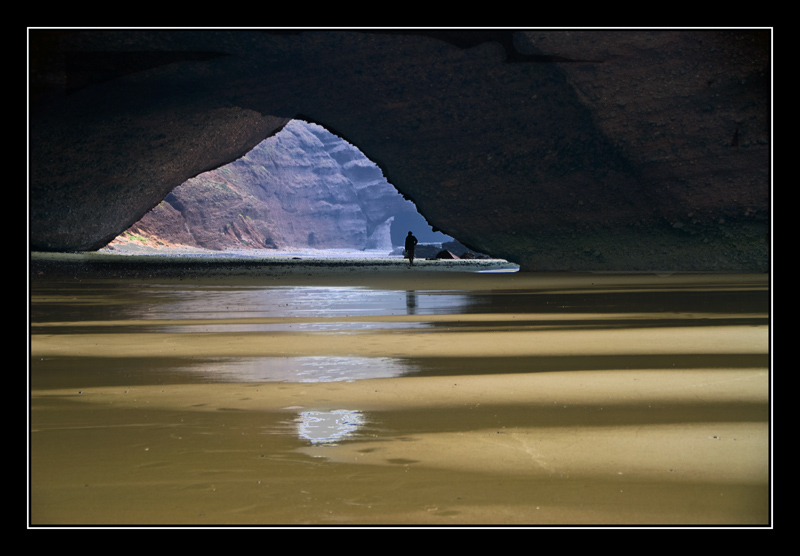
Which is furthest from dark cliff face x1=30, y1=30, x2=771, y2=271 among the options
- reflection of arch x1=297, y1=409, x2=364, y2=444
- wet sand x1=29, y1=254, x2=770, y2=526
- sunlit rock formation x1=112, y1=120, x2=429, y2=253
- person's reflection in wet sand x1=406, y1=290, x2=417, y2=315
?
sunlit rock formation x1=112, y1=120, x2=429, y2=253

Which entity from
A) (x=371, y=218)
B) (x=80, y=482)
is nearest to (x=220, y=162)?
(x=80, y=482)

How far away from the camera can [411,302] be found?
35.8 ft

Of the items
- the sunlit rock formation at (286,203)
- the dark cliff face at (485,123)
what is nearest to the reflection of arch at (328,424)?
the dark cliff face at (485,123)

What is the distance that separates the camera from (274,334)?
23.7ft

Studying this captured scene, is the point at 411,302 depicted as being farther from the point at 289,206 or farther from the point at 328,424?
the point at 289,206

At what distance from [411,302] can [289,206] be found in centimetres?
8434

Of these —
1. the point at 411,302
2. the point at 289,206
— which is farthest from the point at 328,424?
the point at 289,206

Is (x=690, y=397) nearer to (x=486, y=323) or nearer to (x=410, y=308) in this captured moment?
(x=486, y=323)

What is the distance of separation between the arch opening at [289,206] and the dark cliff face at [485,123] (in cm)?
3249

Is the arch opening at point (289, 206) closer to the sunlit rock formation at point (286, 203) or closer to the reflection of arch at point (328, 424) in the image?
the sunlit rock formation at point (286, 203)

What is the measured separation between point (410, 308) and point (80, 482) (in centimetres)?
712

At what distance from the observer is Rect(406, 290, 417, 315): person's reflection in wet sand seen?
31.2 feet

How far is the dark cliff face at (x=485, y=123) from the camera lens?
881 inches

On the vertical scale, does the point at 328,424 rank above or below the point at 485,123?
below
